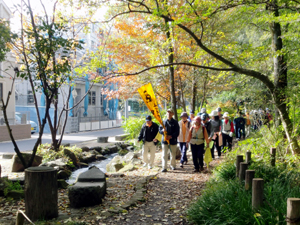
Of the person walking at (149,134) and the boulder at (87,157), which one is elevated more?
the person walking at (149,134)

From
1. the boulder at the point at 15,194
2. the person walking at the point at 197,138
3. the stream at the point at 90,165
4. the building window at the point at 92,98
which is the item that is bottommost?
the stream at the point at 90,165

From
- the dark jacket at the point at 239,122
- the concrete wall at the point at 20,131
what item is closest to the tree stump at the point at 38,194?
the dark jacket at the point at 239,122

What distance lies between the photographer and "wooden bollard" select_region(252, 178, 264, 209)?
A: 3.84 metres

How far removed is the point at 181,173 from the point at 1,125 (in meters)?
15.1

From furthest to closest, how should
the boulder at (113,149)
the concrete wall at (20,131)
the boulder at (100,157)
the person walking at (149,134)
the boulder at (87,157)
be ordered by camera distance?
the concrete wall at (20,131) → the boulder at (113,149) → the boulder at (100,157) → the boulder at (87,157) → the person walking at (149,134)

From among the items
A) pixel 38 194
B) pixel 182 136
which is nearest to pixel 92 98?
pixel 182 136

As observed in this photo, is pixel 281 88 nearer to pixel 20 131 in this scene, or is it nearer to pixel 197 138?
pixel 197 138

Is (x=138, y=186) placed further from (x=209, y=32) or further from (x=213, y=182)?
(x=209, y=32)

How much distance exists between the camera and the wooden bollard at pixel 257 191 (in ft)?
12.6

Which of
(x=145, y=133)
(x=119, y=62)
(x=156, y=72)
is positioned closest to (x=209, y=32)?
(x=156, y=72)

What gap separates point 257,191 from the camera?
3.87 meters

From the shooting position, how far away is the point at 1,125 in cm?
1920

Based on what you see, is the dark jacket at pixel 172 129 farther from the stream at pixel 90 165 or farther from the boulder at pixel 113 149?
the boulder at pixel 113 149

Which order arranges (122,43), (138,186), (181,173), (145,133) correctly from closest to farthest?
(138,186) → (181,173) → (145,133) → (122,43)
